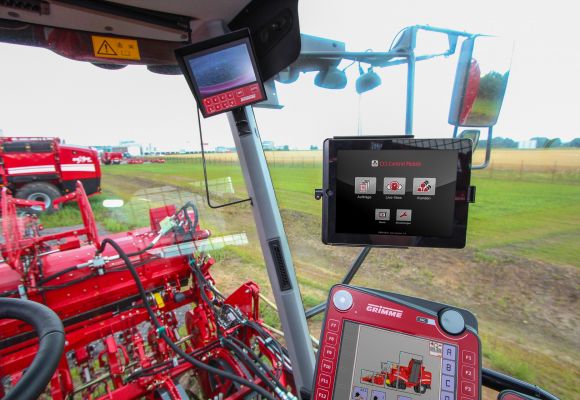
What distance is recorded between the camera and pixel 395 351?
0.57 meters

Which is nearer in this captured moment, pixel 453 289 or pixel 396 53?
pixel 396 53

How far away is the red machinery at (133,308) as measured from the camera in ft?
4.55

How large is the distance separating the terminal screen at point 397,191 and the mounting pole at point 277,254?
48 centimetres

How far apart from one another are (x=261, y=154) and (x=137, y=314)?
1435 mm

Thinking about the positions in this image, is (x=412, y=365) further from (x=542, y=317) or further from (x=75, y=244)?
(x=542, y=317)

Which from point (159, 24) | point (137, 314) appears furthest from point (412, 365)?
point (137, 314)

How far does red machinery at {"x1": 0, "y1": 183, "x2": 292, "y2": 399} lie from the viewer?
54.6 inches

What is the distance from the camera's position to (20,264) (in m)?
1.46

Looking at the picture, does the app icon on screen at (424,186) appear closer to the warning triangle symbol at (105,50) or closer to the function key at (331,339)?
the function key at (331,339)

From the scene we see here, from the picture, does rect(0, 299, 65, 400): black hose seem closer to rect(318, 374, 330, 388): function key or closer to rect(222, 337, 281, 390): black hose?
rect(318, 374, 330, 388): function key

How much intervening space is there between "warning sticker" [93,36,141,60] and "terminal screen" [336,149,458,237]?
861 mm

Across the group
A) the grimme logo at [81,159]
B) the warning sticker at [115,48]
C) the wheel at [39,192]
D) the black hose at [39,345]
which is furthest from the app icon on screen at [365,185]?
the grimme logo at [81,159]

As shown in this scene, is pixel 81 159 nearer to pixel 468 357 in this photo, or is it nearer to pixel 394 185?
pixel 394 185

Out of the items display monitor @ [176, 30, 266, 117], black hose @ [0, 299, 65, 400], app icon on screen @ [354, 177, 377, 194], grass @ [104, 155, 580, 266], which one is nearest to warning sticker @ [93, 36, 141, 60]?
display monitor @ [176, 30, 266, 117]
